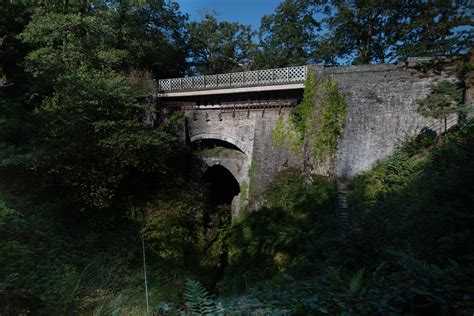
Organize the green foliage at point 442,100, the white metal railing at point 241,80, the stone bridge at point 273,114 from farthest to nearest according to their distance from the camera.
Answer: the white metal railing at point 241,80
the stone bridge at point 273,114
the green foliage at point 442,100

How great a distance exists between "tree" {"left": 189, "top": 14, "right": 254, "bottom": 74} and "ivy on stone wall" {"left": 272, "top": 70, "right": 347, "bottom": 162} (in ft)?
45.3

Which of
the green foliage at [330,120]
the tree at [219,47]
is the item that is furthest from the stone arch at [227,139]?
the tree at [219,47]

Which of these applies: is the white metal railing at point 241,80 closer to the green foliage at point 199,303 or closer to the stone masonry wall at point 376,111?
the stone masonry wall at point 376,111

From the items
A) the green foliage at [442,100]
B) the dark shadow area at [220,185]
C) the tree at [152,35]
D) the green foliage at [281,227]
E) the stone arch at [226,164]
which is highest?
the tree at [152,35]

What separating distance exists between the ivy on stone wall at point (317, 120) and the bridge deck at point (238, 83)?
0.77m

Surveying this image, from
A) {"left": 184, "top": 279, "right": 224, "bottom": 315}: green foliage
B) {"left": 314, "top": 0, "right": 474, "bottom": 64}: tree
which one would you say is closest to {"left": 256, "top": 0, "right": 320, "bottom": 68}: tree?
{"left": 314, "top": 0, "right": 474, "bottom": 64}: tree

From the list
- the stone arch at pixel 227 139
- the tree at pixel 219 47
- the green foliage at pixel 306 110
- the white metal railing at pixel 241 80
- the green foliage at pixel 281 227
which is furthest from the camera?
the tree at pixel 219 47

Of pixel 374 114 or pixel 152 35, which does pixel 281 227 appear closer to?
pixel 374 114

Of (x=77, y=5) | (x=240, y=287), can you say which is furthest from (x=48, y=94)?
(x=240, y=287)

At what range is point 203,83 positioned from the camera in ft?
46.0

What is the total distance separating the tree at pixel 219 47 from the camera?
23859 mm

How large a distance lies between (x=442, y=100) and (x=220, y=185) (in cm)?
1044

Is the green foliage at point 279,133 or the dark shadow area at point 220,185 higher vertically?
the green foliage at point 279,133

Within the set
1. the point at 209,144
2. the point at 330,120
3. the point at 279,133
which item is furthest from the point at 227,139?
the point at 330,120
